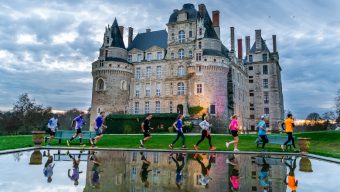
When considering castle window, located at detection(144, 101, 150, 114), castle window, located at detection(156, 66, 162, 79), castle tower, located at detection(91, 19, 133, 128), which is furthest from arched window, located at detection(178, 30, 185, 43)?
castle window, located at detection(144, 101, 150, 114)

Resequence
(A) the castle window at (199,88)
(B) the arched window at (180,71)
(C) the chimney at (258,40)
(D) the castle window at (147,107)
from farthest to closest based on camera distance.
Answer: (C) the chimney at (258,40), (D) the castle window at (147,107), (B) the arched window at (180,71), (A) the castle window at (199,88)

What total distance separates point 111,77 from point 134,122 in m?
11.0

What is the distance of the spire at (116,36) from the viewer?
50222 mm

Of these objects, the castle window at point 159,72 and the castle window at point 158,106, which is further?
the castle window at point 159,72

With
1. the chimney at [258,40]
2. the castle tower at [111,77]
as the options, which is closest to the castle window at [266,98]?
the chimney at [258,40]

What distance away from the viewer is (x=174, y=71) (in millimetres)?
46594

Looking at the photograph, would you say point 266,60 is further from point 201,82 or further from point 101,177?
point 101,177

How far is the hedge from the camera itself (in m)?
40.0

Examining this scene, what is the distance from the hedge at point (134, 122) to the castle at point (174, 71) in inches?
189

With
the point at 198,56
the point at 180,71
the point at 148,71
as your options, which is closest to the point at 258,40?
the point at 198,56

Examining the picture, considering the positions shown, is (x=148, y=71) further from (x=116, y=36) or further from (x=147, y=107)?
(x=116, y=36)

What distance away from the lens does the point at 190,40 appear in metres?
45.3

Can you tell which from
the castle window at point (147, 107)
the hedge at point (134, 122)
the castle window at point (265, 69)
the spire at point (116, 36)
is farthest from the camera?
the castle window at point (265, 69)

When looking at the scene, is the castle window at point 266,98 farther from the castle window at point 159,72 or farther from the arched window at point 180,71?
the castle window at point 159,72
